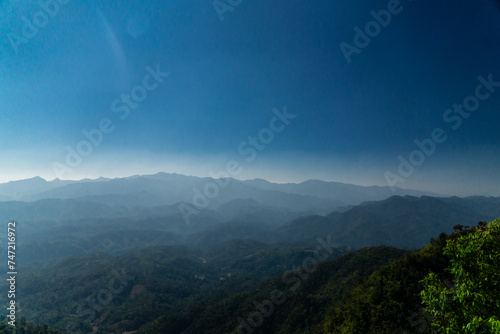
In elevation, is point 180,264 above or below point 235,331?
below

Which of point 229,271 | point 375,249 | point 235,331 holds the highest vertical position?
point 375,249

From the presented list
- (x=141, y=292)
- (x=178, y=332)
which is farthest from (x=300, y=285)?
(x=141, y=292)

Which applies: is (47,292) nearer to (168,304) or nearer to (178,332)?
(168,304)

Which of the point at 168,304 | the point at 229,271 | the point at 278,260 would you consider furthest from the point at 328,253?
the point at 168,304

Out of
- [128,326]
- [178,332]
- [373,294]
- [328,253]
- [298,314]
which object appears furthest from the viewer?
[328,253]

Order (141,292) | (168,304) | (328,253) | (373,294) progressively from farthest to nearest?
(328,253)
(141,292)
(168,304)
(373,294)

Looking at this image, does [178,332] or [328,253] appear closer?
[178,332]
